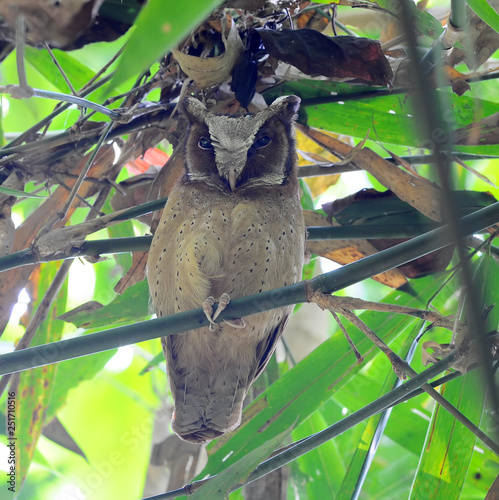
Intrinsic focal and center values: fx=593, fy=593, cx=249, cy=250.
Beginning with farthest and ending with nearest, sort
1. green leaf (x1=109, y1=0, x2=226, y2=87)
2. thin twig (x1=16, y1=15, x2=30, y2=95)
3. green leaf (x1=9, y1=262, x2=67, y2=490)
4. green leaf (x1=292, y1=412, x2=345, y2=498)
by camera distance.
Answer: green leaf (x1=292, y1=412, x2=345, y2=498)
green leaf (x1=9, y1=262, x2=67, y2=490)
thin twig (x1=16, y1=15, x2=30, y2=95)
green leaf (x1=109, y1=0, x2=226, y2=87)

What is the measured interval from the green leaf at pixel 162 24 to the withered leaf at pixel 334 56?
4.14ft

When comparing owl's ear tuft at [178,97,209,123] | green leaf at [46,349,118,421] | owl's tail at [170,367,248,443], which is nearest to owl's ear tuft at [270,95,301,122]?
owl's ear tuft at [178,97,209,123]

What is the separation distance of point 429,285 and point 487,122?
1.82 feet

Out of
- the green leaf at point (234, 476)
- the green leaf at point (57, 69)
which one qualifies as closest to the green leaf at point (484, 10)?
the green leaf at point (234, 476)

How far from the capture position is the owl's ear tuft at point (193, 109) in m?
1.92

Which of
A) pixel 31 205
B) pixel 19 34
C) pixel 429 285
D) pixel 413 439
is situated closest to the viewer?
pixel 19 34

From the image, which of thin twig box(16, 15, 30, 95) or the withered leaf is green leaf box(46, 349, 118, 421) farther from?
thin twig box(16, 15, 30, 95)

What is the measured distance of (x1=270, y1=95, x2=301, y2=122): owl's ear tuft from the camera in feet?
6.31

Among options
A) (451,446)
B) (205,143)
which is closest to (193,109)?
(205,143)

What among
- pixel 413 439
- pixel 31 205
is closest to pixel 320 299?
pixel 413 439

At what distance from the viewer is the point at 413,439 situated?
249cm

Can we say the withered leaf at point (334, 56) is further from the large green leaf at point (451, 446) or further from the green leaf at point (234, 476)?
the green leaf at point (234, 476)

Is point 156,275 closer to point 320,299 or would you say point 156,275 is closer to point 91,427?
point 320,299

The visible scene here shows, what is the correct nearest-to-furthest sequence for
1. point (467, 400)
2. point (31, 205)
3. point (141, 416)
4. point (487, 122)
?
point (467, 400) < point (487, 122) < point (31, 205) < point (141, 416)
